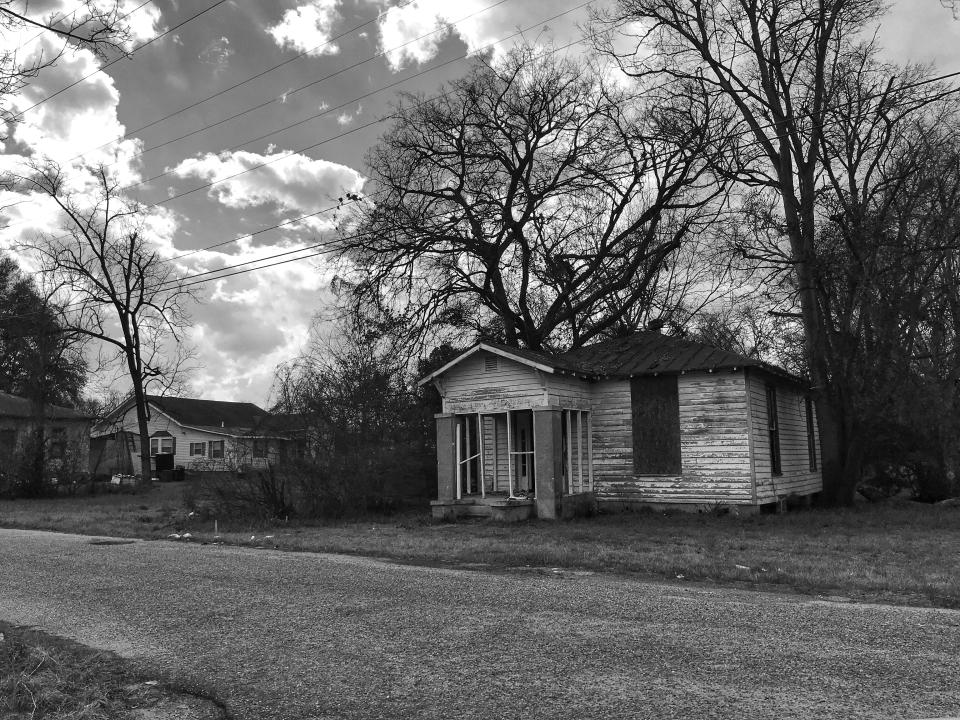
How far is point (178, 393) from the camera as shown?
1534 inches

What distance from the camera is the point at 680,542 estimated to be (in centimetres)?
1263

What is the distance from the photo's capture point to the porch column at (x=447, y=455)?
18.2 m

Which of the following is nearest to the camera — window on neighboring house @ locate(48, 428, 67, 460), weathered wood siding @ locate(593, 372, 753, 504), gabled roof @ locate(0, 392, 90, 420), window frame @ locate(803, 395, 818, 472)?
weathered wood siding @ locate(593, 372, 753, 504)

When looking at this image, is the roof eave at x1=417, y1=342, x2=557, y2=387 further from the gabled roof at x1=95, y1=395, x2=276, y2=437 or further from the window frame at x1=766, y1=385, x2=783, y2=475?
the gabled roof at x1=95, y1=395, x2=276, y2=437

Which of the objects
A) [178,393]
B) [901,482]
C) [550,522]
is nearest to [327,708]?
[550,522]

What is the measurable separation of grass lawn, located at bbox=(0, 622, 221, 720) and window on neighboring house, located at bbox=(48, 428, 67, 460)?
26.5 metres

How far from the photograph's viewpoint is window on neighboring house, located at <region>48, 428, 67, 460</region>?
29.0 meters

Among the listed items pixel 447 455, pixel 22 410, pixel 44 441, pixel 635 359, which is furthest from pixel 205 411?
pixel 635 359

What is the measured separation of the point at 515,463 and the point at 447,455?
6.10 feet

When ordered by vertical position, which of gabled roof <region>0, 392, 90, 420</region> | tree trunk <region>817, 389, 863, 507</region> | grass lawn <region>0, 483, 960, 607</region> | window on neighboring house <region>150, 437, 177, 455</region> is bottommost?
grass lawn <region>0, 483, 960, 607</region>

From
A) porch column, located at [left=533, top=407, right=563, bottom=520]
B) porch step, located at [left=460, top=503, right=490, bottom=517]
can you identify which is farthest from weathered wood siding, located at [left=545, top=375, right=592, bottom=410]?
porch step, located at [left=460, top=503, right=490, bottom=517]

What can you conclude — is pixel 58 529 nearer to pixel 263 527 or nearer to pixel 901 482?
pixel 263 527

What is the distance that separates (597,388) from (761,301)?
6996 mm

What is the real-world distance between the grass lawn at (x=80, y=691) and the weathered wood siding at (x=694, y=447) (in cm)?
1394
